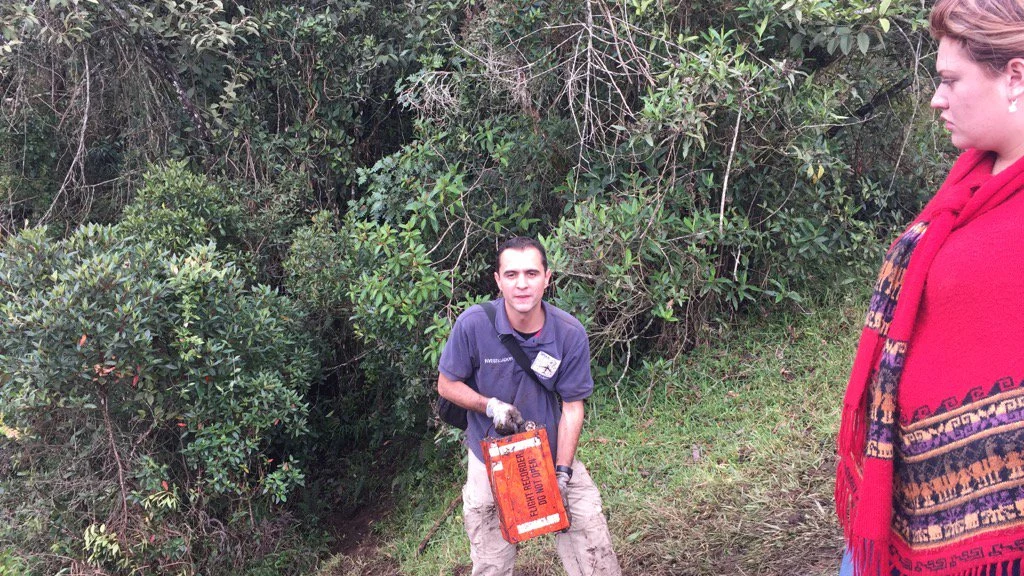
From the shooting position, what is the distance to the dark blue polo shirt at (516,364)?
320 centimetres

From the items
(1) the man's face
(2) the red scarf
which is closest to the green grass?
(1) the man's face

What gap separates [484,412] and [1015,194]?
2.05 meters

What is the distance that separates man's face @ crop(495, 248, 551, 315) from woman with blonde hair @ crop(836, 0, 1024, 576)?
58.3 inches

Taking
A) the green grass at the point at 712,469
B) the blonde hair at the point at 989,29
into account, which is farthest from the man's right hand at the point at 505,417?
the blonde hair at the point at 989,29

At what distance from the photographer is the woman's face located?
162cm

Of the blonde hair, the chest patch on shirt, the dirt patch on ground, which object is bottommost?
the dirt patch on ground

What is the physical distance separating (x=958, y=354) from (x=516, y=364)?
180cm

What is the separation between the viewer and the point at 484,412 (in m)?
3.20

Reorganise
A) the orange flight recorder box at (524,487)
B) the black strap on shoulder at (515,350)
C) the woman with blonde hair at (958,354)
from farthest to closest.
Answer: the black strap on shoulder at (515,350) < the orange flight recorder box at (524,487) < the woman with blonde hair at (958,354)

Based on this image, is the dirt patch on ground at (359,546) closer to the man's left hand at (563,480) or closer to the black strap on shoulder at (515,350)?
the man's left hand at (563,480)

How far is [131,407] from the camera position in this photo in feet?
16.6

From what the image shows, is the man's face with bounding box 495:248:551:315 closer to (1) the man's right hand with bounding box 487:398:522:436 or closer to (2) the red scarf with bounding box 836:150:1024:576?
(1) the man's right hand with bounding box 487:398:522:436

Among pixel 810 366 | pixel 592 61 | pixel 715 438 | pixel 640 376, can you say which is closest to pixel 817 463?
pixel 715 438

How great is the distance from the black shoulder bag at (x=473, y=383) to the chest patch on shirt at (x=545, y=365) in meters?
0.03
